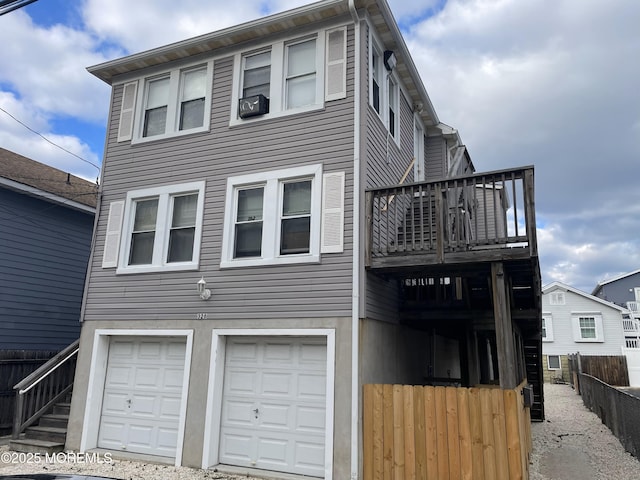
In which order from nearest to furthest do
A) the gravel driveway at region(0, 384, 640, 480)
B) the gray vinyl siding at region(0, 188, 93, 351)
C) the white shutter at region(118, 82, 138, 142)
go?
the gravel driveway at region(0, 384, 640, 480), the white shutter at region(118, 82, 138, 142), the gray vinyl siding at region(0, 188, 93, 351)

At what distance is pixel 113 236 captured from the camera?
29.2ft

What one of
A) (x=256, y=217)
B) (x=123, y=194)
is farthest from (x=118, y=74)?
(x=256, y=217)

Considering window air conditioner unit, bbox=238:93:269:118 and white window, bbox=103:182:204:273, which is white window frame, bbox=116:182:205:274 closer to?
white window, bbox=103:182:204:273

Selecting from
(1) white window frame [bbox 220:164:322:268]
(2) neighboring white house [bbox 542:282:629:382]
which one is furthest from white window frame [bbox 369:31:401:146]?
(2) neighboring white house [bbox 542:282:629:382]

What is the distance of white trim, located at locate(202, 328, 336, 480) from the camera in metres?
6.45

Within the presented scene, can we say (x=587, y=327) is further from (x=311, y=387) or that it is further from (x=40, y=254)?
(x=40, y=254)

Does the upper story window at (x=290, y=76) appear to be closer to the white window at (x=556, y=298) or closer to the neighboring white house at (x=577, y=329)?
the neighboring white house at (x=577, y=329)

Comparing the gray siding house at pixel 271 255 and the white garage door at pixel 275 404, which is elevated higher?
the gray siding house at pixel 271 255

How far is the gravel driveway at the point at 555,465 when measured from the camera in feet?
22.6

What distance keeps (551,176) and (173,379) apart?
1353 inches

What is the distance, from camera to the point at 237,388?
7461 mm

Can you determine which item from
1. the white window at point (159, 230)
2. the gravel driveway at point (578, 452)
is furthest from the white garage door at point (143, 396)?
the gravel driveway at point (578, 452)

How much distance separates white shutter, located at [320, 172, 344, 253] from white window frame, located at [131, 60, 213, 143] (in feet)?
9.44

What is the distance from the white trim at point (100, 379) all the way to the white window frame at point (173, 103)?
376cm
